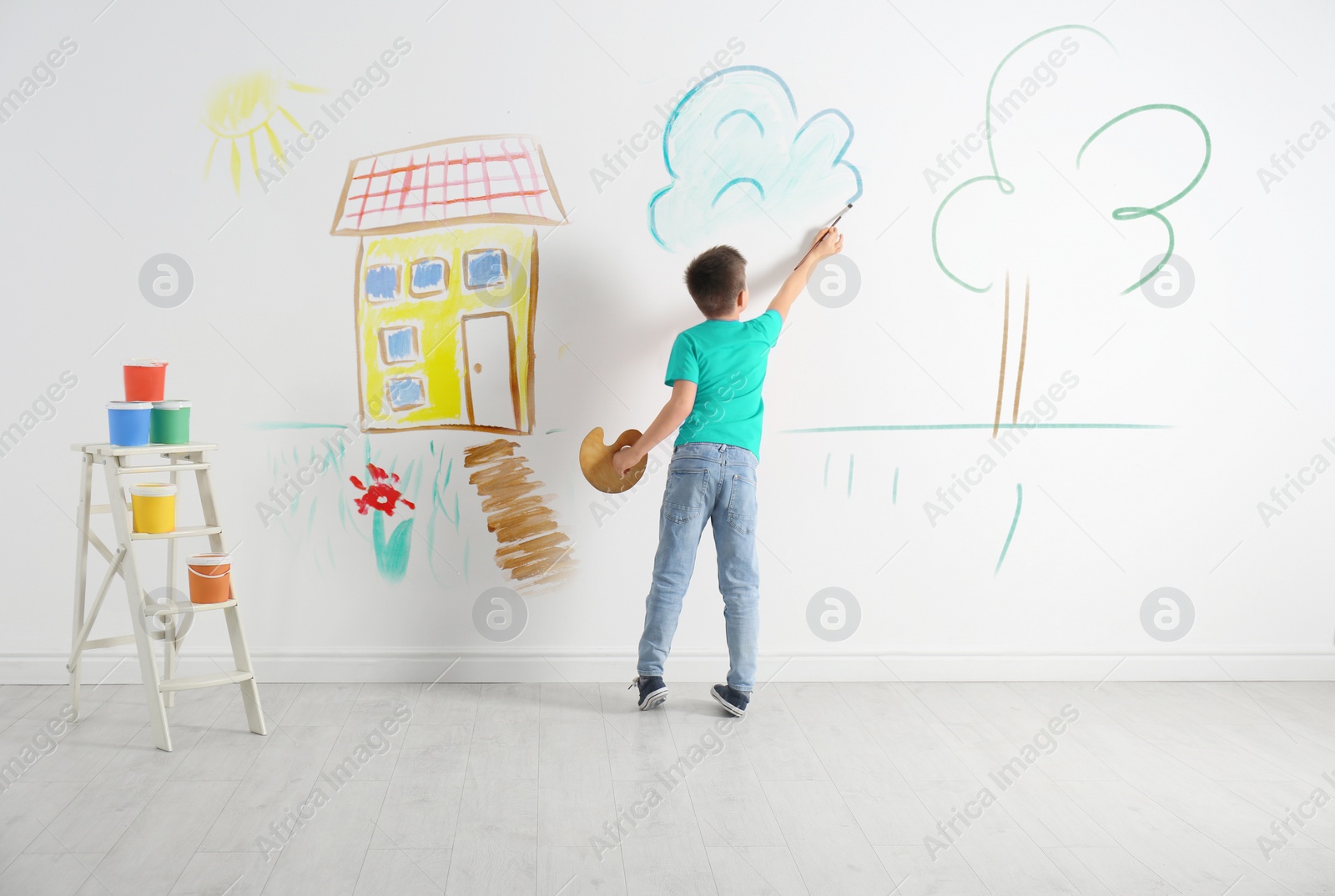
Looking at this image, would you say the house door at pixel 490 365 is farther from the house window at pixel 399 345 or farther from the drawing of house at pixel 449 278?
the house window at pixel 399 345

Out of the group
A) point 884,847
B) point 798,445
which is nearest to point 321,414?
point 798,445

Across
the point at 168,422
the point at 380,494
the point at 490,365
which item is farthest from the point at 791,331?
the point at 168,422

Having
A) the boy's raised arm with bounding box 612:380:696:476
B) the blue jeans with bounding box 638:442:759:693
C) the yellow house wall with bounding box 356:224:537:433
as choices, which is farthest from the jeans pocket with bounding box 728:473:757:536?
the yellow house wall with bounding box 356:224:537:433

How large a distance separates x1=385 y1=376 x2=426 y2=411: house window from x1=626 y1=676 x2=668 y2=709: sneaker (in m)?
0.96

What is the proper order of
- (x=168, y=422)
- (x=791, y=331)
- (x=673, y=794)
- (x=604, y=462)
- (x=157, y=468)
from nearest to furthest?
(x=673, y=794)
(x=157, y=468)
(x=168, y=422)
(x=604, y=462)
(x=791, y=331)

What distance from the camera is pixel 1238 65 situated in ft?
8.47

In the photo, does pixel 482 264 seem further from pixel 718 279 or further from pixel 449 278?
pixel 718 279

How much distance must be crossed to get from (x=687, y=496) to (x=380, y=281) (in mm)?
1024

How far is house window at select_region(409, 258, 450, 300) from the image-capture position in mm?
2482

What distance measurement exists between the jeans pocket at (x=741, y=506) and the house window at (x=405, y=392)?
895 millimetres

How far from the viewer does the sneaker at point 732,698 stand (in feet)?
7.67

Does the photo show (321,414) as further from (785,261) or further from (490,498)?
(785,261)

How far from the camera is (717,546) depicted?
2383mm

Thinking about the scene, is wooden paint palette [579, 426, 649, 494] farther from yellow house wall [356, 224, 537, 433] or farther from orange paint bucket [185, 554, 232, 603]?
orange paint bucket [185, 554, 232, 603]
